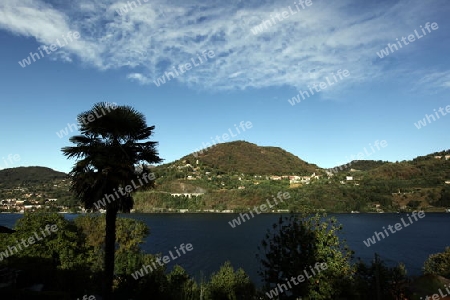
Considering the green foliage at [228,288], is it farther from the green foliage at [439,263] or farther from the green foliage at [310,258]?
the green foliage at [439,263]

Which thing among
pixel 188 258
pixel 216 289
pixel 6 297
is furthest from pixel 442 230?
pixel 6 297

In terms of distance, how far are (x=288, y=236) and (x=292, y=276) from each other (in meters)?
1.93

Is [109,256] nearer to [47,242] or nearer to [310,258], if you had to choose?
[310,258]

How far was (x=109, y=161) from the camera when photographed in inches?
541

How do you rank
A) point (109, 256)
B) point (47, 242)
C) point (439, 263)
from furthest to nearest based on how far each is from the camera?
point (439, 263)
point (47, 242)
point (109, 256)

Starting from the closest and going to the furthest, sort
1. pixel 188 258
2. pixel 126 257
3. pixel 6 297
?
pixel 6 297 < pixel 126 257 < pixel 188 258

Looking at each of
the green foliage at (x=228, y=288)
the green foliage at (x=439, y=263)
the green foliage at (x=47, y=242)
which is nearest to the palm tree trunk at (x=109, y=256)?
the green foliage at (x=228, y=288)

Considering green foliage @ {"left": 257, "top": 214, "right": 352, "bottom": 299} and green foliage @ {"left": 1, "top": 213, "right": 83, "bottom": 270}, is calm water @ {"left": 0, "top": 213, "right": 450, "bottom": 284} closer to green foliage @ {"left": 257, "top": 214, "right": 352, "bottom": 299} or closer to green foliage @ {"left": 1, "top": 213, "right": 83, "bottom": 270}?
green foliage @ {"left": 1, "top": 213, "right": 83, "bottom": 270}

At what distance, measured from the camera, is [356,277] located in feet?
66.5

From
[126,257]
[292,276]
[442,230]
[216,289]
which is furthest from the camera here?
[442,230]

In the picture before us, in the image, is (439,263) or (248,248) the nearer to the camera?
(439,263)

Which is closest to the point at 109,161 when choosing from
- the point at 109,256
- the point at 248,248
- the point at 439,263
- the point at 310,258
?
the point at 109,256

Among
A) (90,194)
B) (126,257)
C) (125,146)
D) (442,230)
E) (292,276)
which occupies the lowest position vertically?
(442,230)

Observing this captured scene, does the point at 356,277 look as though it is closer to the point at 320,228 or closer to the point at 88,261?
the point at 320,228
